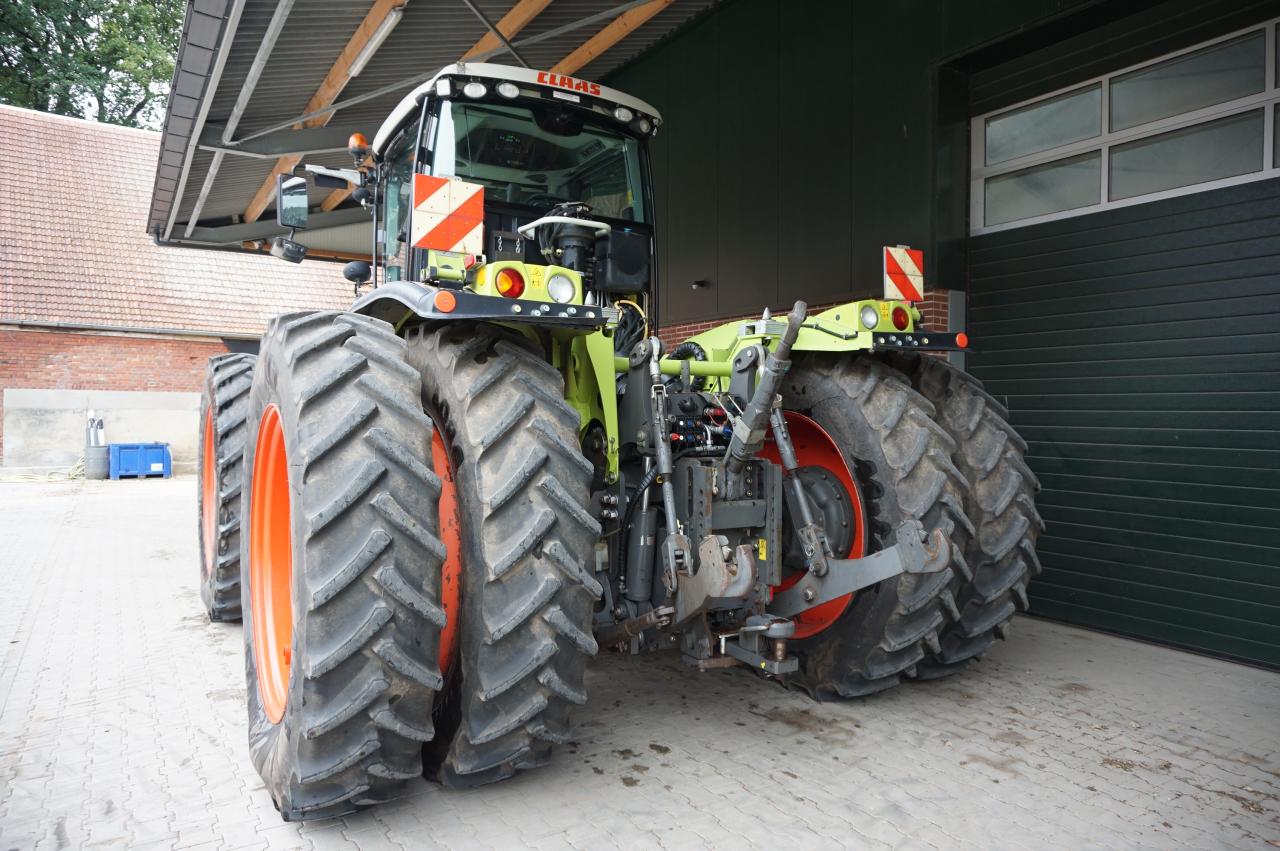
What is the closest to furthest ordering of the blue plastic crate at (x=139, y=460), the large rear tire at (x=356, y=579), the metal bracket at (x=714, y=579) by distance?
1. the large rear tire at (x=356, y=579)
2. the metal bracket at (x=714, y=579)
3. the blue plastic crate at (x=139, y=460)

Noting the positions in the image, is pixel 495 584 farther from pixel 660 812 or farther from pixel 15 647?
pixel 15 647

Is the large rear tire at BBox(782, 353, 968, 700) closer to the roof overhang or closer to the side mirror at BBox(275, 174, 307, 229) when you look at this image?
the roof overhang

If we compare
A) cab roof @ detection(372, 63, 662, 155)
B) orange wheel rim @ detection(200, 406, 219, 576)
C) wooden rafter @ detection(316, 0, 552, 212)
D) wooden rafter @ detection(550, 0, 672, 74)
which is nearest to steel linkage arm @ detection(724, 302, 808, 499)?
cab roof @ detection(372, 63, 662, 155)

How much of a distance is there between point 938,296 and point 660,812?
4.66m

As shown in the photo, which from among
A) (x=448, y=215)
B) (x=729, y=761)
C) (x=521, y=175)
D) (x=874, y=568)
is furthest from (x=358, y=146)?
(x=729, y=761)

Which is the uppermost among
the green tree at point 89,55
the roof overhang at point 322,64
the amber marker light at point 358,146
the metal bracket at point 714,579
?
the green tree at point 89,55

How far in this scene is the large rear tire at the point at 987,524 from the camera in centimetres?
391

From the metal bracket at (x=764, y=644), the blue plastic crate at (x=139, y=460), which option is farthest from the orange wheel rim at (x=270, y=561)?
the blue plastic crate at (x=139, y=460)

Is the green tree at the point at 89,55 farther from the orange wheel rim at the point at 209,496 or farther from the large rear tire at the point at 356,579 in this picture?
the large rear tire at the point at 356,579

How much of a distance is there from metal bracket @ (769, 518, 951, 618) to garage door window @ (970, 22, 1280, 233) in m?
3.53

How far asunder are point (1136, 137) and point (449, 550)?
522cm

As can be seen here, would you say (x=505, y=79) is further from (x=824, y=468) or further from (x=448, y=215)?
(x=824, y=468)

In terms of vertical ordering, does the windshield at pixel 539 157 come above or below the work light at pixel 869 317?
above

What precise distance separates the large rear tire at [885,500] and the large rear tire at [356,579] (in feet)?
6.46
